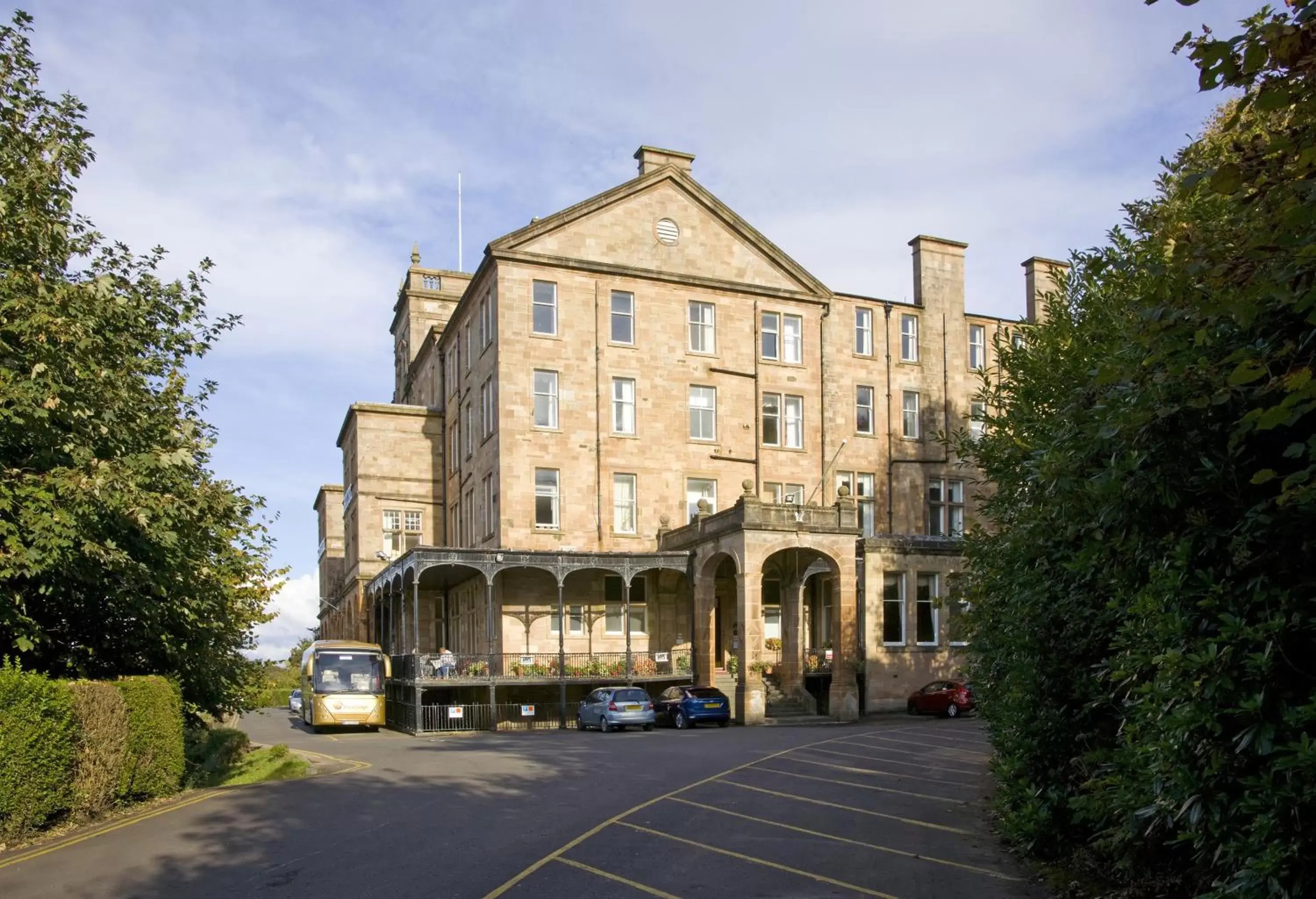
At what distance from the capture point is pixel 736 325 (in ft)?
151

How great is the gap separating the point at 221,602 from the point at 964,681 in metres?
26.3

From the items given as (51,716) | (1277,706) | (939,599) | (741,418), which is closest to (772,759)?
(939,599)

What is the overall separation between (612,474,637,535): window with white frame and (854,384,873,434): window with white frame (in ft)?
35.8

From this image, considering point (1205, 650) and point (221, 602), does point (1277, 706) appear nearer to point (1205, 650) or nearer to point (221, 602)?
point (1205, 650)

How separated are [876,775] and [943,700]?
2047 cm

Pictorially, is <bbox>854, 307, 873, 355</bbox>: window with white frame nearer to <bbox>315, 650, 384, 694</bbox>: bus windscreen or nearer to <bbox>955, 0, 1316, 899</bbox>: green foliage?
<bbox>315, 650, 384, 694</bbox>: bus windscreen

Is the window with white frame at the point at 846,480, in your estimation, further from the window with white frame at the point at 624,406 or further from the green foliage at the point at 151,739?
the green foliage at the point at 151,739

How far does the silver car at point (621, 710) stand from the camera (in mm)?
34156

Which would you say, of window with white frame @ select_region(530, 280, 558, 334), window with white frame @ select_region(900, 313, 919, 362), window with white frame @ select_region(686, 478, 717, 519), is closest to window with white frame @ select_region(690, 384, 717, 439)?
window with white frame @ select_region(686, 478, 717, 519)

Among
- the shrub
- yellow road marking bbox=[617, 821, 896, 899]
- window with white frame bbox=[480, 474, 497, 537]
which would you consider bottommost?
yellow road marking bbox=[617, 821, 896, 899]

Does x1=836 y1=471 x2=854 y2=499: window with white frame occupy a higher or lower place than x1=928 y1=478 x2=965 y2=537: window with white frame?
higher

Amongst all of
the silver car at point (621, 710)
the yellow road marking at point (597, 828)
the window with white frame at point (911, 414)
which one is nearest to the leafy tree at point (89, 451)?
the yellow road marking at point (597, 828)

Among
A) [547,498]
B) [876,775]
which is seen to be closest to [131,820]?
[876,775]

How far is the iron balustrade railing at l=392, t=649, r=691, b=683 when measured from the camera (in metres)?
36.9
